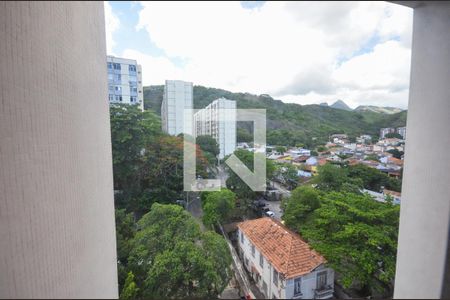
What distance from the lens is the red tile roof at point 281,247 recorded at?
1391 mm

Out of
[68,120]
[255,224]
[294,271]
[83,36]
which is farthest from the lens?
[255,224]

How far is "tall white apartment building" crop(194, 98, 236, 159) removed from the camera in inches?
55.4

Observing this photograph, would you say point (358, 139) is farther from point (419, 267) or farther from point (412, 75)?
point (419, 267)

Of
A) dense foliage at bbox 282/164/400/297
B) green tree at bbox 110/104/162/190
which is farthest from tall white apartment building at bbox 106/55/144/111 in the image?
dense foliage at bbox 282/164/400/297

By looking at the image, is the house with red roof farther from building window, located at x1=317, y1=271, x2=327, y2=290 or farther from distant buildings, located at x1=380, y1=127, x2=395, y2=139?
distant buildings, located at x1=380, y1=127, x2=395, y2=139

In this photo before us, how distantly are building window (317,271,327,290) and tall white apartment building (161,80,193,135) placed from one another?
1.42m

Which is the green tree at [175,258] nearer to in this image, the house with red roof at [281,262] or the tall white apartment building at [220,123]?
the house with red roof at [281,262]

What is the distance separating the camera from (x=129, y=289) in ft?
3.85

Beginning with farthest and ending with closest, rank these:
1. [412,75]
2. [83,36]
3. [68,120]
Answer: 1. [412,75]
2. [83,36]
3. [68,120]

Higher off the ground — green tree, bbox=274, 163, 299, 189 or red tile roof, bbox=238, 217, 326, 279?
green tree, bbox=274, 163, 299, 189

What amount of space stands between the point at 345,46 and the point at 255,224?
1.55 m

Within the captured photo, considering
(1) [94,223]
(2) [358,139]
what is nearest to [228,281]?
(1) [94,223]

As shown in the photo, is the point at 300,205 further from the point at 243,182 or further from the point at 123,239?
the point at 123,239

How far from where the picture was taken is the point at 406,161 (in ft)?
4.42
